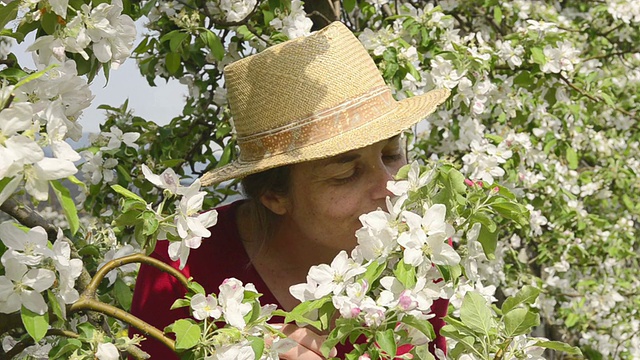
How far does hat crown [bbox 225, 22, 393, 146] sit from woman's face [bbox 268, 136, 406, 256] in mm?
117

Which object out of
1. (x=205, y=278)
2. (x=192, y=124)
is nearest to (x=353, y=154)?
(x=205, y=278)

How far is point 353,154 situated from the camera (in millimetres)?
1819

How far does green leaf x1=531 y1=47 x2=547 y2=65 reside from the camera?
2.86 m

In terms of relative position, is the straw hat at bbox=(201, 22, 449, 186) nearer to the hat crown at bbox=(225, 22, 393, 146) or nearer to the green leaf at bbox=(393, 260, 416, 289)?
the hat crown at bbox=(225, 22, 393, 146)

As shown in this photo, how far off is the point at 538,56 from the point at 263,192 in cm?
125

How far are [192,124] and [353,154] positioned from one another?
1098mm

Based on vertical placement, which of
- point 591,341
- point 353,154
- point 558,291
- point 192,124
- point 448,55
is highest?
point 353,154

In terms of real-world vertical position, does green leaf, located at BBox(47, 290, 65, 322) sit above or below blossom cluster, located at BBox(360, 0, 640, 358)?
above

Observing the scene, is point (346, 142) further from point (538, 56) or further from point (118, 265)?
point (538, 56)

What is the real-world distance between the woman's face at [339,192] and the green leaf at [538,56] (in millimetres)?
1056

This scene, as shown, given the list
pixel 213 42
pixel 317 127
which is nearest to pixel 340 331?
pixel 317 127

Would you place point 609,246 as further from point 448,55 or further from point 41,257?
point 41,257

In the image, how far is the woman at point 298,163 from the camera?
1832mm

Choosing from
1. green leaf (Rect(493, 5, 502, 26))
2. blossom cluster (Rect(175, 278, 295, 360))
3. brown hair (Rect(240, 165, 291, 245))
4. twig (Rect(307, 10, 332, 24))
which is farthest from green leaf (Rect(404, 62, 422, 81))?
blossom cluster (Rect(175, 278, 295, 360))
